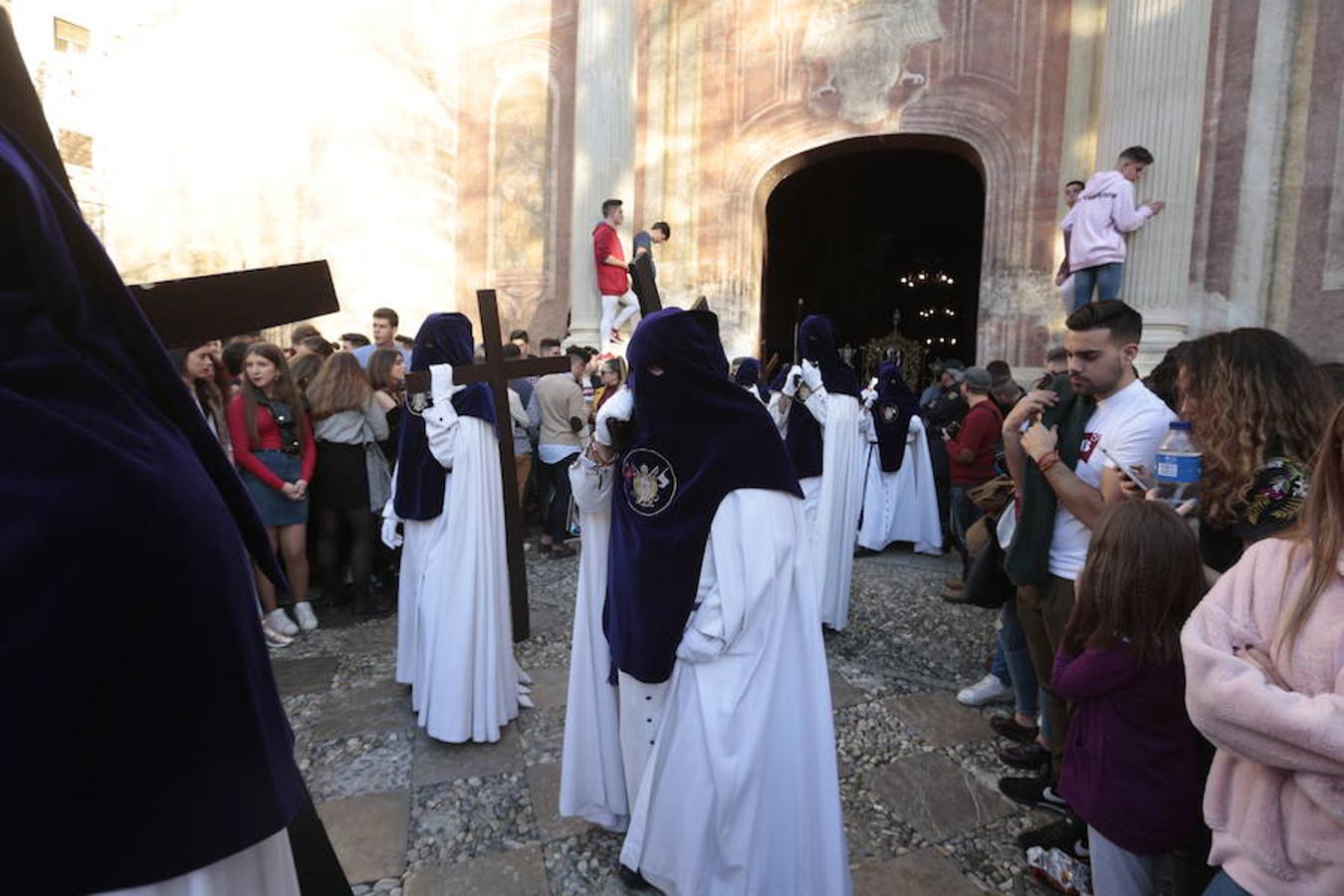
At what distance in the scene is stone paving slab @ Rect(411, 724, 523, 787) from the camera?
3.60 meters

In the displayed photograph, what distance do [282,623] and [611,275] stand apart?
733cm

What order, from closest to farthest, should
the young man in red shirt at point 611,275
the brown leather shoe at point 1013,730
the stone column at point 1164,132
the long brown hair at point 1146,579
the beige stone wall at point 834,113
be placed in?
the long brown hair at point 1146,579 → the brown leather shoe at point 1013,730 → the stone column at point 1164,132 → the beige stone wall at point 834,113 → the young man in red shirt at point 611,275

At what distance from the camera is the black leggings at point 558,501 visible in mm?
7797

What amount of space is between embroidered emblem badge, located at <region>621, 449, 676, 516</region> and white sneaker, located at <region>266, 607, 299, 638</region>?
3.86 m

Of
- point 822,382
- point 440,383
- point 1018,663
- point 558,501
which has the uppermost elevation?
point 822,382

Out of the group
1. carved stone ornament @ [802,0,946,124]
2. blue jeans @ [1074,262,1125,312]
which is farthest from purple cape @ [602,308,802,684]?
carved stone ornament @ [802,0,946,124]

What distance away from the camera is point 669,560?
2.46m

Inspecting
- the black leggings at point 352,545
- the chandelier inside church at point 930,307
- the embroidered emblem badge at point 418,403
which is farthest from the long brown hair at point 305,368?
the chandelier inside church at point 930,307

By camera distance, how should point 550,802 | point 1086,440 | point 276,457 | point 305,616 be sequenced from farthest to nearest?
1. point 305,616
2. point 276,457
3. point 550,802
4. point 1086,440

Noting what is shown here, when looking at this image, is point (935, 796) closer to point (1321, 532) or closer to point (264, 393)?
point (1321, 532)

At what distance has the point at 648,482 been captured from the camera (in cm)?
258

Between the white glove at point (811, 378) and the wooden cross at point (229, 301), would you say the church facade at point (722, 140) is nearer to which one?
the white glove at point (811, 378)

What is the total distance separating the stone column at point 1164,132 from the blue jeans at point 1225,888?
8216 millimetres

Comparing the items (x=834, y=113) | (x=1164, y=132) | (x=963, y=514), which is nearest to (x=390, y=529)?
(x=963, y=514)
